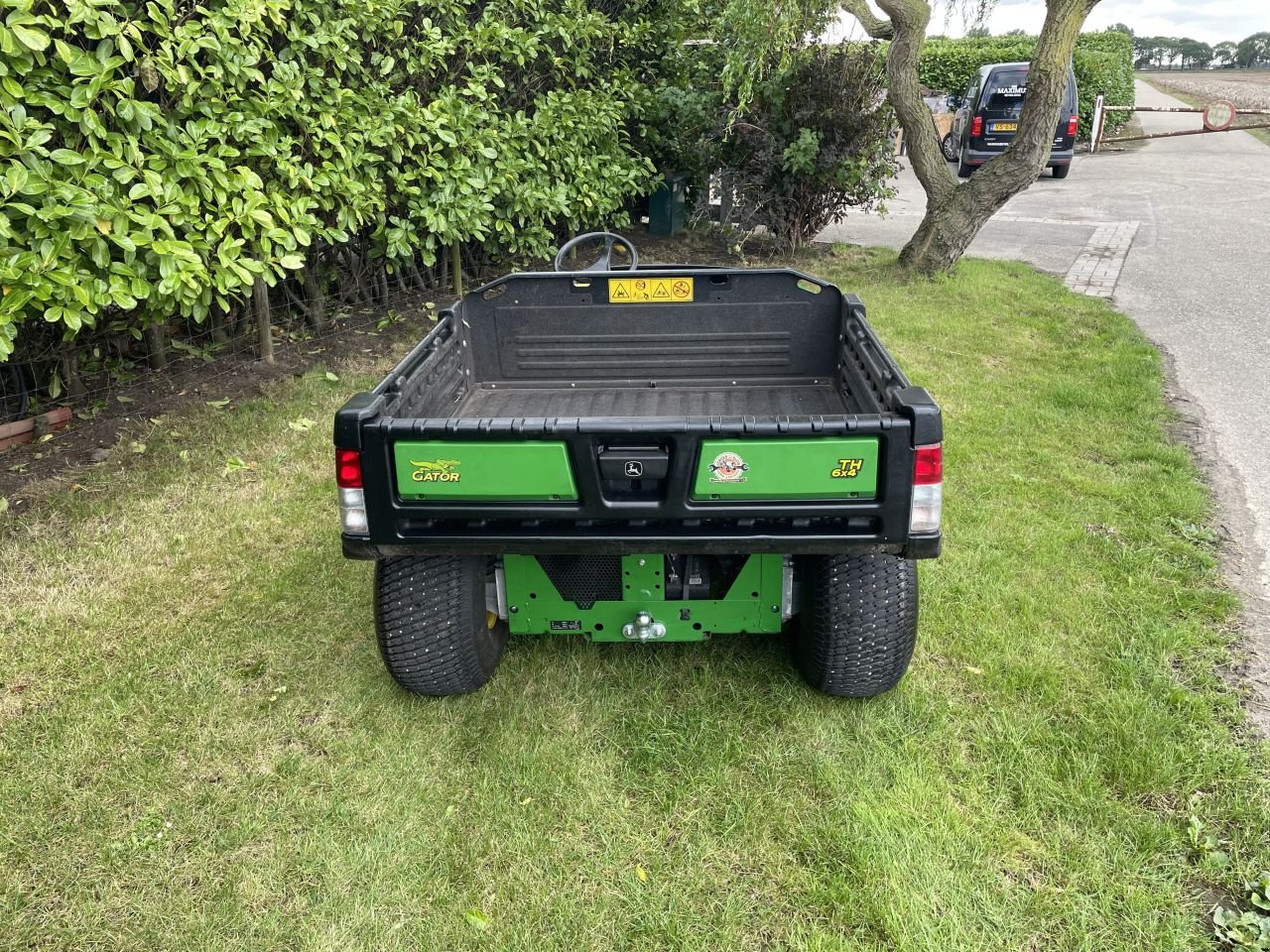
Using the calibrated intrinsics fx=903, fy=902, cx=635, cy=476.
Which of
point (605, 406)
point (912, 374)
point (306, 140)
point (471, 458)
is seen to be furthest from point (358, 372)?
point (471, 458)

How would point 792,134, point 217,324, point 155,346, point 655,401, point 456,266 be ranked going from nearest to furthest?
1. point 655,401
2. point 155,346
3. point 217,324
4. point 456,266
5. point 792,134

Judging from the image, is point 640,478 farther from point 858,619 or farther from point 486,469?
point 858,619

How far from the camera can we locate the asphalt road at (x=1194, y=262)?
4504 mm

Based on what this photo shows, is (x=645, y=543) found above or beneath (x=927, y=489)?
beneath

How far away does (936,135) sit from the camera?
29.8 ft

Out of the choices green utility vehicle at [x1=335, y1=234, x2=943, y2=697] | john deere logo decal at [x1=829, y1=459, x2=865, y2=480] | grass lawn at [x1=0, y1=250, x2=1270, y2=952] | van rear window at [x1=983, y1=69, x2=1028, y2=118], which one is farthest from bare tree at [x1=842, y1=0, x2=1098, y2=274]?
van rear window at [x1=983, y1=69, x2=1028, y2=118]

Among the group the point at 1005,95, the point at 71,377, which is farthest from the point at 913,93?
the point at 1005,95

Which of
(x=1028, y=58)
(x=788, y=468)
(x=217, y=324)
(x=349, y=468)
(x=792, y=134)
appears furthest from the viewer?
(x=1028, y=58)

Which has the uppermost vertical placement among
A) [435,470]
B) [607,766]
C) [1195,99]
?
[1195,99]

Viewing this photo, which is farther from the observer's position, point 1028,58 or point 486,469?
point 1028,58

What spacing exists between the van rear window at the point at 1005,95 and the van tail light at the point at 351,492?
1685 cm

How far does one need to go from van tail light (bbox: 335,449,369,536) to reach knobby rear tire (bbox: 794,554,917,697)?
4.32ft

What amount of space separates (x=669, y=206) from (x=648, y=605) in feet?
27.3

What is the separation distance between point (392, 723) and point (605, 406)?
1.38 m
